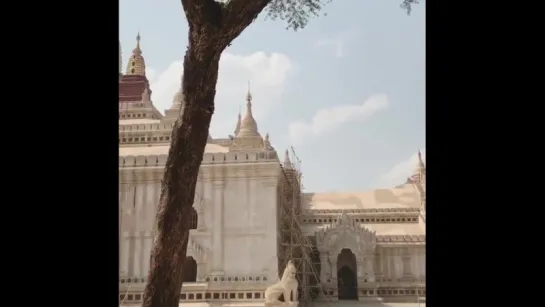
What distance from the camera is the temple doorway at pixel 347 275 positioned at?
861 inches

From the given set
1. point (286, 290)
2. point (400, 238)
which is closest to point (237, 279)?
point (286, 290)

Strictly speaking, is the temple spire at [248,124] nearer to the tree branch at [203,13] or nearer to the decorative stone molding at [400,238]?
the decorative stone molding at [400,238]

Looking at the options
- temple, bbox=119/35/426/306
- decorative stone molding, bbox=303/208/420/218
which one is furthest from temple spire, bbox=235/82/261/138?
decorative stone molding, bbox=303/208/420/218

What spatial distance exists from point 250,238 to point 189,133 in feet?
46.3

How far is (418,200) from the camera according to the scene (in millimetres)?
24625

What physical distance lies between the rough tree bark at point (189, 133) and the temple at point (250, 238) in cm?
1319

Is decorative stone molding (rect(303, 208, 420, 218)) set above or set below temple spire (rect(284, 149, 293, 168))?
below

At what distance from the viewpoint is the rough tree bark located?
524 cm

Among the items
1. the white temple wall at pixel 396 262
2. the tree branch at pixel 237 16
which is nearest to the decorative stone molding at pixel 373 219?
the white temple wall at pixel 396 262

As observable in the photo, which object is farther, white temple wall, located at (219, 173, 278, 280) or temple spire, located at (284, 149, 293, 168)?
temple spire, located at (284, 149, 293, 168)

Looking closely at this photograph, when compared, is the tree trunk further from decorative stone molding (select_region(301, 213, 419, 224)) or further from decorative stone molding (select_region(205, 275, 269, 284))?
decorative stone molding (select_region(301, 213, 419, 224))
